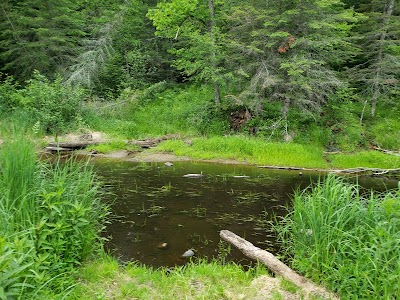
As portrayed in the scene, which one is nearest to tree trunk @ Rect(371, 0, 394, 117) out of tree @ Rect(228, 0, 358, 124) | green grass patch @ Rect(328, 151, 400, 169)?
tree @ Rect(228, 0, 358, 124)

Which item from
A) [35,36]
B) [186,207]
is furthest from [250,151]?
[35,36]

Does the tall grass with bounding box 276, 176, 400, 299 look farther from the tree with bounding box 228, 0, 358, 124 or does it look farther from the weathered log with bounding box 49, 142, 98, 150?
the weathered log with bounding box 49, 142, 98, 150

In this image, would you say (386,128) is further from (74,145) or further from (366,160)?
(74,145)

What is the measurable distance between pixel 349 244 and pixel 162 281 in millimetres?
2467

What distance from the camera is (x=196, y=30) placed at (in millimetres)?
18719

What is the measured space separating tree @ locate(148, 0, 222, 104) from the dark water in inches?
255

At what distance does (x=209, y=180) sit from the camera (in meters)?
11.0

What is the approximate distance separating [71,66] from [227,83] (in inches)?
364

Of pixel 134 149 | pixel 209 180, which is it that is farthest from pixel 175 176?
pixel 134 149

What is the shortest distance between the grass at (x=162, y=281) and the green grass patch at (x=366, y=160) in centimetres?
1022

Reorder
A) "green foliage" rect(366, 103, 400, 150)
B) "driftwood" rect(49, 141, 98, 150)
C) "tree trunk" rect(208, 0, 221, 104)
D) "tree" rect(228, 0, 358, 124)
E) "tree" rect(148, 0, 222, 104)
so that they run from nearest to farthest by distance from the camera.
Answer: "driftwood" rect(49, 141, 98, 150) → "tree" rect(228, 0, 358, 124) → "green foliage" rect(366, 103, 400, 150) → "tree trunk" rect(208, 0, 221, 104) → "tree" rect(148, 0, 222, 104)

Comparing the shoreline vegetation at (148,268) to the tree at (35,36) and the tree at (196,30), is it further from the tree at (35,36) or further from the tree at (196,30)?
the tree at (35,36)

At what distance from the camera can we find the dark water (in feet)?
20.3

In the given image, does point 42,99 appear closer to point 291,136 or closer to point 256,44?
point 256,44
